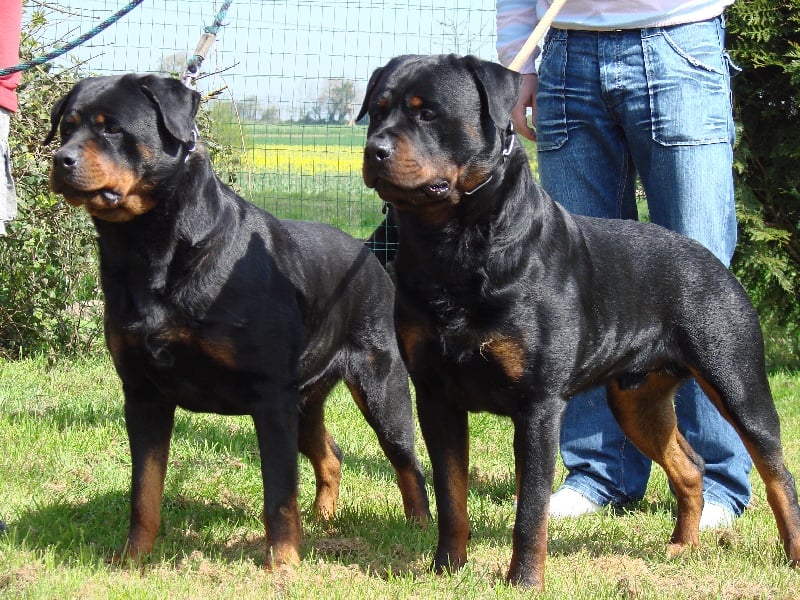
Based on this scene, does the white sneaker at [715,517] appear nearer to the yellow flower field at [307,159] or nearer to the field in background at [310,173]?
the field in background at [310,173]

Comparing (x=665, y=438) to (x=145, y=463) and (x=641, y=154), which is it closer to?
(x=641, y=154)

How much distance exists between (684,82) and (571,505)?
6.58ft

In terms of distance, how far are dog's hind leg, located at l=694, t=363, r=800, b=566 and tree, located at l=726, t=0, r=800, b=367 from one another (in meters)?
4.42

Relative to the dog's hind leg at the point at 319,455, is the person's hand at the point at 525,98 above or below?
above

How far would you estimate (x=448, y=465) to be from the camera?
12.0 feet

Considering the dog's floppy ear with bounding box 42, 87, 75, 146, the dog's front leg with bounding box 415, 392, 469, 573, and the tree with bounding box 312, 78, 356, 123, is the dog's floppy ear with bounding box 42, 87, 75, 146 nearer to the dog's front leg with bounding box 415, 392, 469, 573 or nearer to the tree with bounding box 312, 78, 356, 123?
the dog's front leg with bounding box 415, 392, 469, 573

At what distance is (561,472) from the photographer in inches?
215

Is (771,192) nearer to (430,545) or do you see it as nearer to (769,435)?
(769,435)

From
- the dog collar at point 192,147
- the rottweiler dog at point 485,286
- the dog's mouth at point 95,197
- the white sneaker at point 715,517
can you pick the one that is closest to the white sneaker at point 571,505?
the white sneaker at point 715,517

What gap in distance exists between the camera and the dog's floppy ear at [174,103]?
3.50m

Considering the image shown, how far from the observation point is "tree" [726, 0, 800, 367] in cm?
766

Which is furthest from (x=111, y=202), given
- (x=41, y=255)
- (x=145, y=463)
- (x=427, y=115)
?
(x=41, y=255)

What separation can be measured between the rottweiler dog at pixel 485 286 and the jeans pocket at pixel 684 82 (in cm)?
78

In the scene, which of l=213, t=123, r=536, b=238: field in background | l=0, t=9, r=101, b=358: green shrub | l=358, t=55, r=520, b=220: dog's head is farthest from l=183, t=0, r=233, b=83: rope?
l=213, t=123, r=536, b=238: field in background
